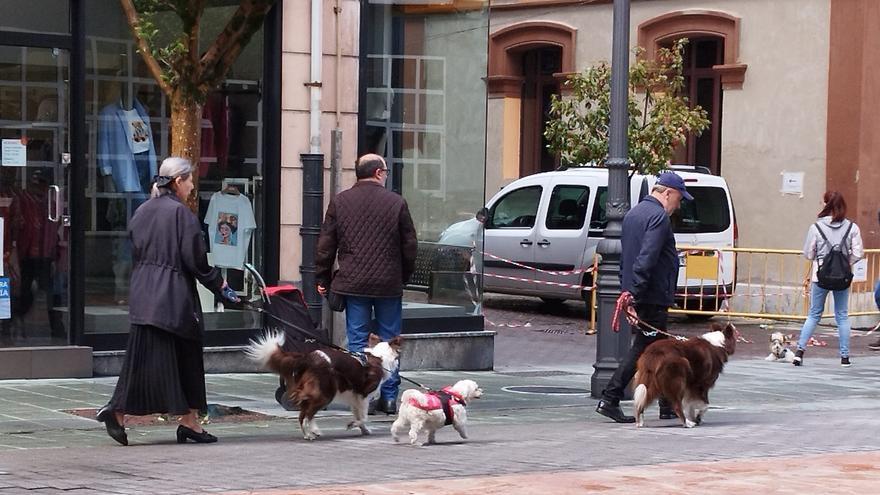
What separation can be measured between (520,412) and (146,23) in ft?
13.0

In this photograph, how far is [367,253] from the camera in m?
10.8

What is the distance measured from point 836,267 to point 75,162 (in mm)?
7984

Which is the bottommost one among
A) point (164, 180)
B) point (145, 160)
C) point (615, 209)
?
point (615, 209)

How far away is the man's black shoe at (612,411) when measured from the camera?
36.7ft

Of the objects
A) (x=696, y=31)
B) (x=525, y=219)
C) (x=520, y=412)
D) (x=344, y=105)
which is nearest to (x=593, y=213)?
(x=525, y=219)

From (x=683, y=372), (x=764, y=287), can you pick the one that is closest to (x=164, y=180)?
(x=683, y=372)

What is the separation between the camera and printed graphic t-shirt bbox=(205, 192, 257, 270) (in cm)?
1368

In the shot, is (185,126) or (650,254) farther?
(185,126)

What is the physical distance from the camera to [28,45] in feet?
41.2

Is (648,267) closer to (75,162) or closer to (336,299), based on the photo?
(336,299)

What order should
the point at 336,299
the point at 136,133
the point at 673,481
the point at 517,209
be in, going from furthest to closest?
the point at 517,209 → the point at 136,133 → the point at 336,299 → the point at 673,481

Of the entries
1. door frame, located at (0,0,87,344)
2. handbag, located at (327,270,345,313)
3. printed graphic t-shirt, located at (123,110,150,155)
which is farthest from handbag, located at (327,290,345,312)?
printed graphic t-shirt, located at (123,110,150,155)

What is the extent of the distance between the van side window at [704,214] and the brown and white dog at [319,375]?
1225 centimetres

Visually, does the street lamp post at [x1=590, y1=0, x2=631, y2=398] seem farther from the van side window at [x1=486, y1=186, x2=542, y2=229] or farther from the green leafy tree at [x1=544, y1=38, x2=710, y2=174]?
the van side window at [x1=486, y1=186, x2=542, y2=229]
